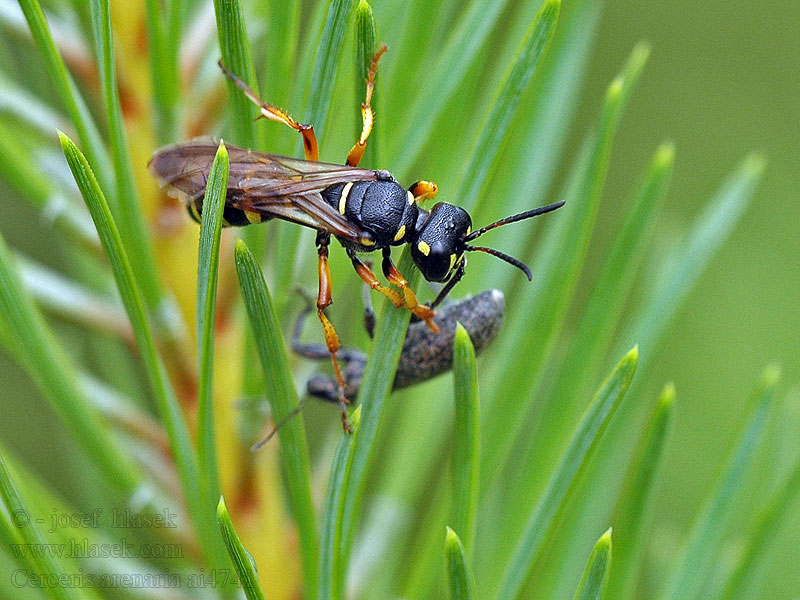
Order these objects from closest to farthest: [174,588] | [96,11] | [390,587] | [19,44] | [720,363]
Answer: [96,11]
[174,588]
[19,44]
[390,587]
[720,363]

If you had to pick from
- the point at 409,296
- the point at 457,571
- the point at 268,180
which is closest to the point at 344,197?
the point at 268,180

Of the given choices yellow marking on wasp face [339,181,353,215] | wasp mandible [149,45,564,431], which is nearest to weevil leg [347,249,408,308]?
wasp mandible [149,45,564,431]

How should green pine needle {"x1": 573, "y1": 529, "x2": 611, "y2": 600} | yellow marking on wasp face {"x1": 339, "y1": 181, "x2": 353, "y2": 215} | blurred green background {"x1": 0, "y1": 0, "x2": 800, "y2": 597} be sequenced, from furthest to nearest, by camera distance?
blurred green background {"x1": 0, "y1": 0, "x2": 800, "y2": 597}, yellow marking on wasp face {"x1": 339, "y1": 181, "x2": 353, "y2": 215}, green pine needle {"x1": 573, "y1": 529, "x2": 611, "y2": 600}

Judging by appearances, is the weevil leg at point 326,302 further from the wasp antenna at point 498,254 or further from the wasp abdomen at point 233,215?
the wasp antenna at point 498,254

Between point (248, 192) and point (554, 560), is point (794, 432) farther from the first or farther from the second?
point (248, 192)

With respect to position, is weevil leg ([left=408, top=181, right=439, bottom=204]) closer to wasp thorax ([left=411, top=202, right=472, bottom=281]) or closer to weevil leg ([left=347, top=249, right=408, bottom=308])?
wasp thorax ([left=411, top=202, right=472, bottom=281])

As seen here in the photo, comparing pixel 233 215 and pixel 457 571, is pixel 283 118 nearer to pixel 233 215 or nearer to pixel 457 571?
pixel 233 215

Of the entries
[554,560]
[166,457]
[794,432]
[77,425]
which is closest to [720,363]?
[794,432]
